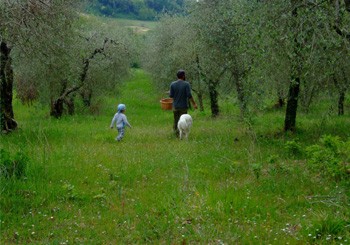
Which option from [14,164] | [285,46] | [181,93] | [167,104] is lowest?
[167,104]

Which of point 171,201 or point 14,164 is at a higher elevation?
point 14,164

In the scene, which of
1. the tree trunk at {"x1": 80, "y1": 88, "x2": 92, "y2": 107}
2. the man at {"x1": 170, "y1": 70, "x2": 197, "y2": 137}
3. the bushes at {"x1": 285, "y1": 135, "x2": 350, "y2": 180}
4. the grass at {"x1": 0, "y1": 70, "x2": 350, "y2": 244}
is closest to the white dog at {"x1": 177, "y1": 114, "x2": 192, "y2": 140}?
the man at {"x1": 170, "y1": 70, "x2": 197, "y2": 137}

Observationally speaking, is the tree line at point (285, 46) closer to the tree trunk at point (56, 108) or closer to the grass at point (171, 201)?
the grass at point (171, 201)

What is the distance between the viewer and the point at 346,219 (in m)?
5.25

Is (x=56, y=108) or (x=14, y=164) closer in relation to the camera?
(x=14, y=164)

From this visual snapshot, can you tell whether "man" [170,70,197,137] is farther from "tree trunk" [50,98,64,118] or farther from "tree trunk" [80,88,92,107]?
"tree trunk" [80,88,92,107]

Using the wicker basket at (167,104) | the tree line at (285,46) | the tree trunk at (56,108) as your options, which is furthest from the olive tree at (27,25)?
the wicker basket at (167,104)

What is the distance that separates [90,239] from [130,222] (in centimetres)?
68

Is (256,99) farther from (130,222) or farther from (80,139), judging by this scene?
(130,222)

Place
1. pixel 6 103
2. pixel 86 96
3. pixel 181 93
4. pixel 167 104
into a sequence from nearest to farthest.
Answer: pixel 181 93
pixel 6 103
pixel 86 96
pixel 167 104

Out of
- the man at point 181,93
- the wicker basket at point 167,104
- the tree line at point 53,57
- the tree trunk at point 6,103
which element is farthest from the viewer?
the wicker basket at point 167,104

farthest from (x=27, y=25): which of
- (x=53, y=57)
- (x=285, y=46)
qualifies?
(x=285, y=46)

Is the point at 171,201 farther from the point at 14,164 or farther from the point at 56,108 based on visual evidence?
the point at 56,108

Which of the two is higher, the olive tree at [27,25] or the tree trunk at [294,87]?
the olive tree at [27,25]
